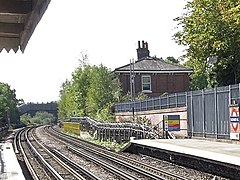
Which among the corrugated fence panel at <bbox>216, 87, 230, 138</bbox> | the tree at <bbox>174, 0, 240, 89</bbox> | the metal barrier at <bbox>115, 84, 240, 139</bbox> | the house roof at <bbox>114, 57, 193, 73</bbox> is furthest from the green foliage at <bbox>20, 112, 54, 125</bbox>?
the corrugated fence panel at <bbox>216, 87, 230, 138</bbox>

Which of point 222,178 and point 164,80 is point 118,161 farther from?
point 164,80

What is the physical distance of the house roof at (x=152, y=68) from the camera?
59.9 meters

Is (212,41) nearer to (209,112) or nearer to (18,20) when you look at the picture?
(209,112)

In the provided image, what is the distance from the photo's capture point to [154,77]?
60750 millimetres

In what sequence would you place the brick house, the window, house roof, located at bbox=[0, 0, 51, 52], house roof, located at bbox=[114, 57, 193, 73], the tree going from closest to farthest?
house roof, located at bbox=[0, 0, 51, 52] → the tree → the brick house → the window → house roof, located at bbox=[114, 57, 193, 73]

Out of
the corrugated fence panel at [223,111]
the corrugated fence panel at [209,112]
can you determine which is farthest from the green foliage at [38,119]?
the corrugated fence panel at [223,111]

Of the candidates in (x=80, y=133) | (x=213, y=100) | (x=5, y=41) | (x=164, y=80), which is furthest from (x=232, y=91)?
(x=164, y=80)

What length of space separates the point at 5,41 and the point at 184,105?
77.1 feet

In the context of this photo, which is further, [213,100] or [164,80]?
[164,80]

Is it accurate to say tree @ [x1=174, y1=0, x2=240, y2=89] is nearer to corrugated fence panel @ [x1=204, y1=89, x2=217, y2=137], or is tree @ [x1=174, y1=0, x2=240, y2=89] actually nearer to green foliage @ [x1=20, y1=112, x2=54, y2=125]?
corrugated fence panel @ [x1=204, y1=89, x2=217, y2=137]

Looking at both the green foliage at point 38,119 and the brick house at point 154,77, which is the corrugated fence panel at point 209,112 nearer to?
the brick house at point 154,77

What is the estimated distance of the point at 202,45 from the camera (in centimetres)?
3294

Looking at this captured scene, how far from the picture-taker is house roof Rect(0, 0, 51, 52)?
4.43m

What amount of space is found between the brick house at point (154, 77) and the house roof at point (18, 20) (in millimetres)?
51768
